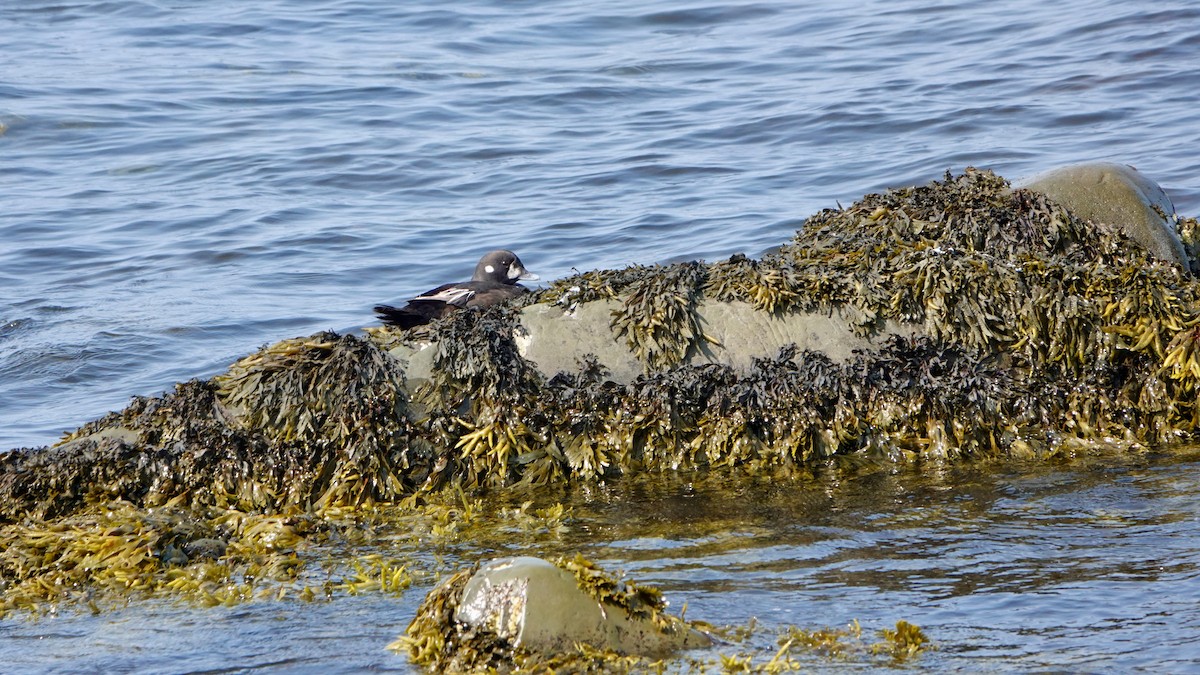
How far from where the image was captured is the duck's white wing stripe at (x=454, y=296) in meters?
6.86

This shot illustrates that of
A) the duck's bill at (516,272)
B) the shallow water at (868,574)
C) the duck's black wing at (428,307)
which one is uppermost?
the duck's bill at (516,272)

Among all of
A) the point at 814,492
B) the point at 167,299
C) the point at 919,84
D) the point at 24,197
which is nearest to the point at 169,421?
the point at 814,492

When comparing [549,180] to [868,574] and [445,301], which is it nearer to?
[445,301]

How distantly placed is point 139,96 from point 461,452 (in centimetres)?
1266

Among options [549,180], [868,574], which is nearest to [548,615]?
[868,574]

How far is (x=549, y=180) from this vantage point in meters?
12.8

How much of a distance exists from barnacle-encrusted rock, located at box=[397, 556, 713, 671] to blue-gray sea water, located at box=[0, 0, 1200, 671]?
0.24 m

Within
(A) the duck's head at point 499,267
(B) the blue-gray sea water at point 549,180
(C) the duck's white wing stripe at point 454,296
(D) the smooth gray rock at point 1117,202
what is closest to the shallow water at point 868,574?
(B) the blue-gray sea water at point 549,180

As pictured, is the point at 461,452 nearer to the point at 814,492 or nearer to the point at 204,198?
the point at 814,492

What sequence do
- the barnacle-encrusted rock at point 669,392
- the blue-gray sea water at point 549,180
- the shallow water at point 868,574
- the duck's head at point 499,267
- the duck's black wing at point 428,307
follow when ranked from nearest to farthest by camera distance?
the shallow water at point 868,574, the blue-gray sea water at point 549,180, the barnacle-encrusted rock at point 669,392, the duck's black wing at point 428,307, the duck's head at point 499,267

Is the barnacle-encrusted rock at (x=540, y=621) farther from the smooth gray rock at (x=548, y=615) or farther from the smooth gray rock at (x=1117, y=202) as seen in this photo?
the smooth gray rock at (x=1117, y=202)

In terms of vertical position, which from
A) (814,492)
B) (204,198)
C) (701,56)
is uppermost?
(701,56)

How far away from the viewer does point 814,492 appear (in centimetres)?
530

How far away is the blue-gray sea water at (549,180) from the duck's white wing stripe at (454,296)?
237 cm
